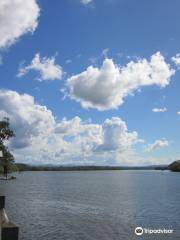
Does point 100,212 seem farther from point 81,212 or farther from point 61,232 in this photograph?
point 61,232

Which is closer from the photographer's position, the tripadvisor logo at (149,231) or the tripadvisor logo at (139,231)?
the tripadvisor logo at (139,231)

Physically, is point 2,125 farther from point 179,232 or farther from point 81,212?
point 179,232

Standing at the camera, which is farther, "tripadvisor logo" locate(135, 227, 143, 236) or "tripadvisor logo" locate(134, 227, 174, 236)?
"tripadvisor logo" locate(134, 227, 174, 236)

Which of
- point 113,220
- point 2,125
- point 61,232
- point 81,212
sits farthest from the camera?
point 2,125

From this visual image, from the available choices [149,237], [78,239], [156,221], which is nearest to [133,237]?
[149,237]

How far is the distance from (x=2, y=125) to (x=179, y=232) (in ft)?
298

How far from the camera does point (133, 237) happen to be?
40750mm

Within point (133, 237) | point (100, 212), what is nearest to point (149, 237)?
point (133, 237)

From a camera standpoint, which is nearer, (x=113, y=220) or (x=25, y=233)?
(x=25, y=233)

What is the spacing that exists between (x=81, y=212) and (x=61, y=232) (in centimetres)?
1732

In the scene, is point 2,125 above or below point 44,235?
above

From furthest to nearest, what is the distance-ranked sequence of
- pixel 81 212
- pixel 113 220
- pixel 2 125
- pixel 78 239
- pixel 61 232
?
pixel 2 125, pixel 81 212, pixel 113 220, pixel 61 232, pixel 78 239

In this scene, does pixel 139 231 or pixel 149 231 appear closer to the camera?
pixel 139 231

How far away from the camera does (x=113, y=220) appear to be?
5188cm
